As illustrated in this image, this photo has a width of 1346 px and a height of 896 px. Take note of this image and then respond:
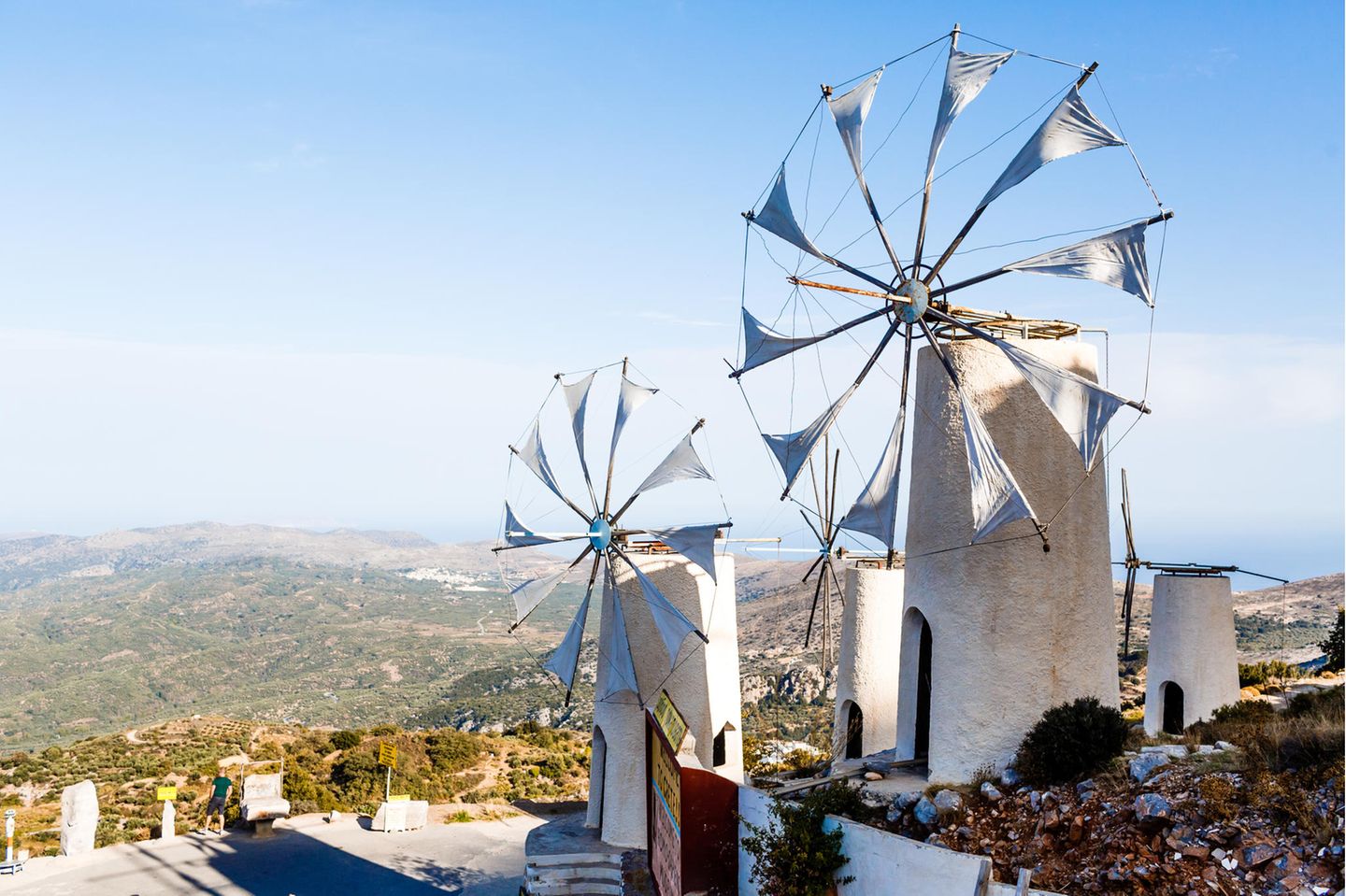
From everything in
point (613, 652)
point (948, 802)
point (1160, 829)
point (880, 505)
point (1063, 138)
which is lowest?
point (948, 802)

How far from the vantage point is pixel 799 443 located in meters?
15.1

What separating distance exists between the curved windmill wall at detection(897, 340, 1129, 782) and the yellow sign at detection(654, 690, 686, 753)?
3.67 meters

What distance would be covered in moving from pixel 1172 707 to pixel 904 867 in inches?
457

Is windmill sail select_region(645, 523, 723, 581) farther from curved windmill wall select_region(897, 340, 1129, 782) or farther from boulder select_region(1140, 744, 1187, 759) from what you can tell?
boulder select_region(1140, 744, 1187, 759)

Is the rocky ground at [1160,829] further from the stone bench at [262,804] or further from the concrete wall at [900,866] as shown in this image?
the stone bench at [262,804]

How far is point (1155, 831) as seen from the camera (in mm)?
10656

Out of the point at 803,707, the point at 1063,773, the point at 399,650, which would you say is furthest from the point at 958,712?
the point at 399,650

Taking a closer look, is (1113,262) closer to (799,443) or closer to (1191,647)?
(799,443)

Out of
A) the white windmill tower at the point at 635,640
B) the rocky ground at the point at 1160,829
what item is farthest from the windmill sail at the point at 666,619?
the rocky ground at the point at 1160,829

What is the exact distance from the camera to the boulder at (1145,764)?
1185 centimetres

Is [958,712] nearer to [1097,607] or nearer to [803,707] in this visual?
[1097,607]

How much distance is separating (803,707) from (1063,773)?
31.6 metres

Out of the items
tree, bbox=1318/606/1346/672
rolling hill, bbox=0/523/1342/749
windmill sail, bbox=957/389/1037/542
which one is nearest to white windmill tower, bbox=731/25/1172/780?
windmill sail, bbox=957/389/1037/542

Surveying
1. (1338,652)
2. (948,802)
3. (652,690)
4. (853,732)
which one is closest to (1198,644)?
(853,732)
